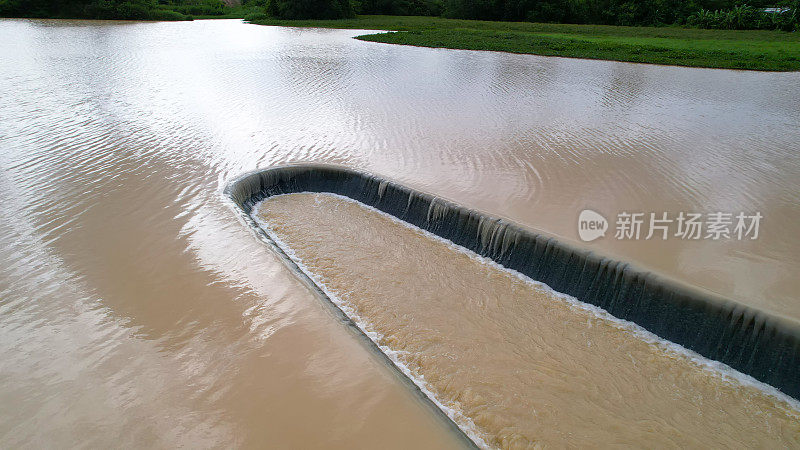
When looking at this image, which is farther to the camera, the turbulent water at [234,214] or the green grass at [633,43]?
the green grass at [633,43]

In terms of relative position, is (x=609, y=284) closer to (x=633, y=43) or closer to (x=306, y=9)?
(x=633, y=43)

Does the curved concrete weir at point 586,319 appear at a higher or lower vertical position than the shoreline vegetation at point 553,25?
lower

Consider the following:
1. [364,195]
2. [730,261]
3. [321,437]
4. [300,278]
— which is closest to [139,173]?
[364,195]

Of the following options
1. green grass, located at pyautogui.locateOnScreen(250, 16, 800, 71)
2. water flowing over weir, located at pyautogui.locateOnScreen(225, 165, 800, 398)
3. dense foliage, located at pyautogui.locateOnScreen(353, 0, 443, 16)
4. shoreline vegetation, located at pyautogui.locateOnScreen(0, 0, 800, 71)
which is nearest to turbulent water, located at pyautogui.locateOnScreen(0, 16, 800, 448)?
water flowing over weir, located at pyautogui.locateOnScreen(225, 165, 800, 398)

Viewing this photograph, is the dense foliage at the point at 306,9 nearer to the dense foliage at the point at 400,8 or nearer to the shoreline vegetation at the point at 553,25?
the shoreline vegetation at the point at 553,25

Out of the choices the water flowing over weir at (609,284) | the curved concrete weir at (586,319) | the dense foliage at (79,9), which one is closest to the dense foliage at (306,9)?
the dense foliage at (79,9)

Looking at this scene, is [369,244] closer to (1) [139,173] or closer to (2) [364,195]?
(2) [364,195]
